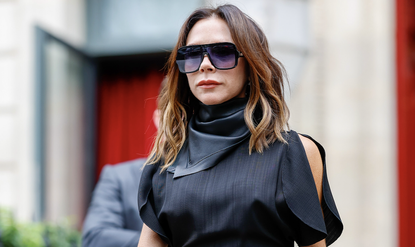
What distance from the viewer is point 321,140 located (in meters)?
4.65

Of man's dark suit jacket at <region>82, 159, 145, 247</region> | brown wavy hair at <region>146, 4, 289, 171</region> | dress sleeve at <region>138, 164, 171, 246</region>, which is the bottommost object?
man's dark suit jacket at <region>82, 159, 145, 247</region>

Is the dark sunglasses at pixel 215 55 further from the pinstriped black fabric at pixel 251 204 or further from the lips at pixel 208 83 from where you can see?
the pinstriped black fabric at pixel 251 204

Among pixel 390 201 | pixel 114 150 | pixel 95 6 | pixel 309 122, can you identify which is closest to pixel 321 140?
pixel 309 122

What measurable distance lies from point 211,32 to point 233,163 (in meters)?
0.42

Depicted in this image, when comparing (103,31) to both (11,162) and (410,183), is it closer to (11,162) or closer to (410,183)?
(11,162)

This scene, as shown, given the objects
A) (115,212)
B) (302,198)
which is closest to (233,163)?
(302,198)

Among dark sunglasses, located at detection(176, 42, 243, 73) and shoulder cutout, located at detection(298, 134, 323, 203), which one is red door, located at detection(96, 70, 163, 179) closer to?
dark sunglasses, located at detection(176, 42, 243, 73)

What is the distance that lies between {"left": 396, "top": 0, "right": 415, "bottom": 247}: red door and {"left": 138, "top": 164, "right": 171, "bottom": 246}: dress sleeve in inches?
138

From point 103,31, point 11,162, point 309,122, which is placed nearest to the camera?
point 309,122

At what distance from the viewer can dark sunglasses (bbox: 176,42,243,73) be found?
1.32 m

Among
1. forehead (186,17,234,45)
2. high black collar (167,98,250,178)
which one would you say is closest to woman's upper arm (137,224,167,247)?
high black collar (167,98,250,178)

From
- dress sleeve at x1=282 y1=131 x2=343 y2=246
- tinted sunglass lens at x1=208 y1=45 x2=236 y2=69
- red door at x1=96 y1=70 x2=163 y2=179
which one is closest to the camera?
dress sleeve at x1=282 y1=131 x2=343 y2=246

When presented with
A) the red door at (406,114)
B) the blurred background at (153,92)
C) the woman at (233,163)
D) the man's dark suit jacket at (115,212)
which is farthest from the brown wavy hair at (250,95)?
the red door at (406,114)

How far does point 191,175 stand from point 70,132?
14.6 feet
